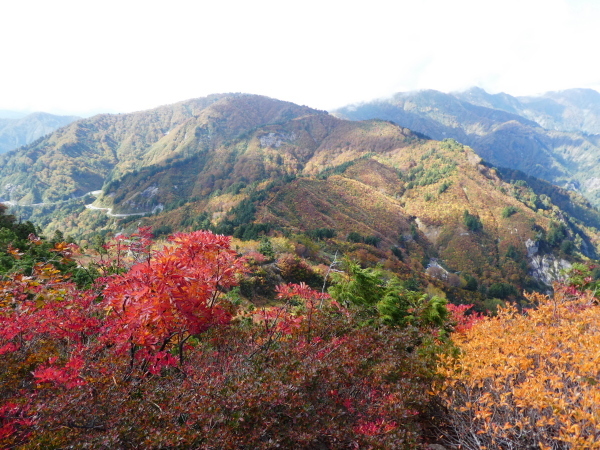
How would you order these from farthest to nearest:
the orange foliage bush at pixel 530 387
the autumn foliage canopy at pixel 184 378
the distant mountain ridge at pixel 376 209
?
the distant mountain ridge at pixel 376 209, the orange foliage bush at pixel 530 387, the autumn foliage canopy at pixel 184 378

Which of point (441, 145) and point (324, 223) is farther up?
point (441, 145)

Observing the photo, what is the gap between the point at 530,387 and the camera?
490cm

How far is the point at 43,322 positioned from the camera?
19.9 feet

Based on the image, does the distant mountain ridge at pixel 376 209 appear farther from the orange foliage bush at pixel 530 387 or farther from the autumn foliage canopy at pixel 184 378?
the orange foliage bush at pixel 530 387

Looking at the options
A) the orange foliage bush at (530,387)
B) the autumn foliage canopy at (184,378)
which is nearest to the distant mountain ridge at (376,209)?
the autumn foliage canopy at (184,378)

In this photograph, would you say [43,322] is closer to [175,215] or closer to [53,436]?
[53,436]

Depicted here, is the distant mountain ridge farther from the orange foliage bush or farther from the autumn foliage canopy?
the orange foliage bush

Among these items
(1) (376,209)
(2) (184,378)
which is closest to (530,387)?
(2) (184,378)

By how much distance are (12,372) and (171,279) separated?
338cm

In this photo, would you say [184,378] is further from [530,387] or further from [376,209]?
[376,209]

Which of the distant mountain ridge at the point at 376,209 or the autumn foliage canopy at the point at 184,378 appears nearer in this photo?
the autumn foliage canopy at the point at 184,378

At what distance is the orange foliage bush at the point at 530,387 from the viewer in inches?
177

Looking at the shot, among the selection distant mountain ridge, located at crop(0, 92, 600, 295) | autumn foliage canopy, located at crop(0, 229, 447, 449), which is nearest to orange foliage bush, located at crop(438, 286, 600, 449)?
autumn foliage canopy, located at crop(0, 229, 447, 449)

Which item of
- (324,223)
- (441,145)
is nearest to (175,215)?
(324,223)
